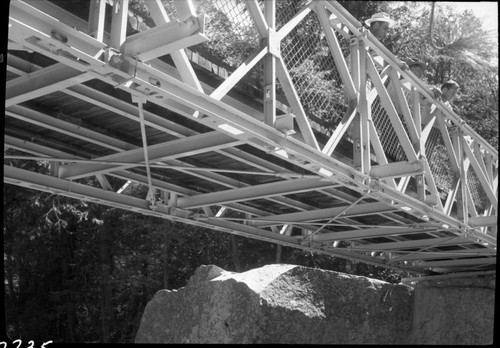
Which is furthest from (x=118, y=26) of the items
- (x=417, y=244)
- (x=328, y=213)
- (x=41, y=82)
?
(x=417, y=244)

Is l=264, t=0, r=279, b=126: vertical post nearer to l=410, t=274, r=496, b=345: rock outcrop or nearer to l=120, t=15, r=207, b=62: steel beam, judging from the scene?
l=120, t=15, r=207, b=62: steel beam

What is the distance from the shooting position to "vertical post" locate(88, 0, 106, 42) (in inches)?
157

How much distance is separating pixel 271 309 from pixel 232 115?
3.54 meters

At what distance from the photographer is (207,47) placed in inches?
222

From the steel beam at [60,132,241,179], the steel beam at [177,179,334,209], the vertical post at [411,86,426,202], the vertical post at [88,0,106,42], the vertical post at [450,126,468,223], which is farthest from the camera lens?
the vertical post at [450,126,468,223]

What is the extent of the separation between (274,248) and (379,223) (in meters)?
12.9

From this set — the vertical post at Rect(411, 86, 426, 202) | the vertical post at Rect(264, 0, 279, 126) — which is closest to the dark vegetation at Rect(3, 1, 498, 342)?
the vertical post at Rect(411, 86, 426, 202)

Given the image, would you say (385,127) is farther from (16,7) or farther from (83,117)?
(16,7)

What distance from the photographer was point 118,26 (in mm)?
4008

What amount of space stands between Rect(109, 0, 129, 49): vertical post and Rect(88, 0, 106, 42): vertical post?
6 centimetres

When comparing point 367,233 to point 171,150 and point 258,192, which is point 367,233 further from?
point 171,150

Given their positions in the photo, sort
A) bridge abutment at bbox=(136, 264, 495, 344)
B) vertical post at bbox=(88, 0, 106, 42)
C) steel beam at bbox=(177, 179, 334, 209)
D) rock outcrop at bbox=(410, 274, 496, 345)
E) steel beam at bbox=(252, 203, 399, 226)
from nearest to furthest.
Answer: vertical post at bbox=(88, 0, 106, 42), steel beam at bbox=(177, 179, 334, 209), bridge abutment at bbox=(136, 264, 495, 344), steel beam at bbox=(252, 203, 399, 226), rock outcrop at bbox=(410, 274, 496, 345)

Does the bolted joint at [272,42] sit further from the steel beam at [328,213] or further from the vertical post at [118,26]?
the steel beam at [328,213]

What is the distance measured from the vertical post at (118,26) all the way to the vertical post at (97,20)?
6 centimetres
